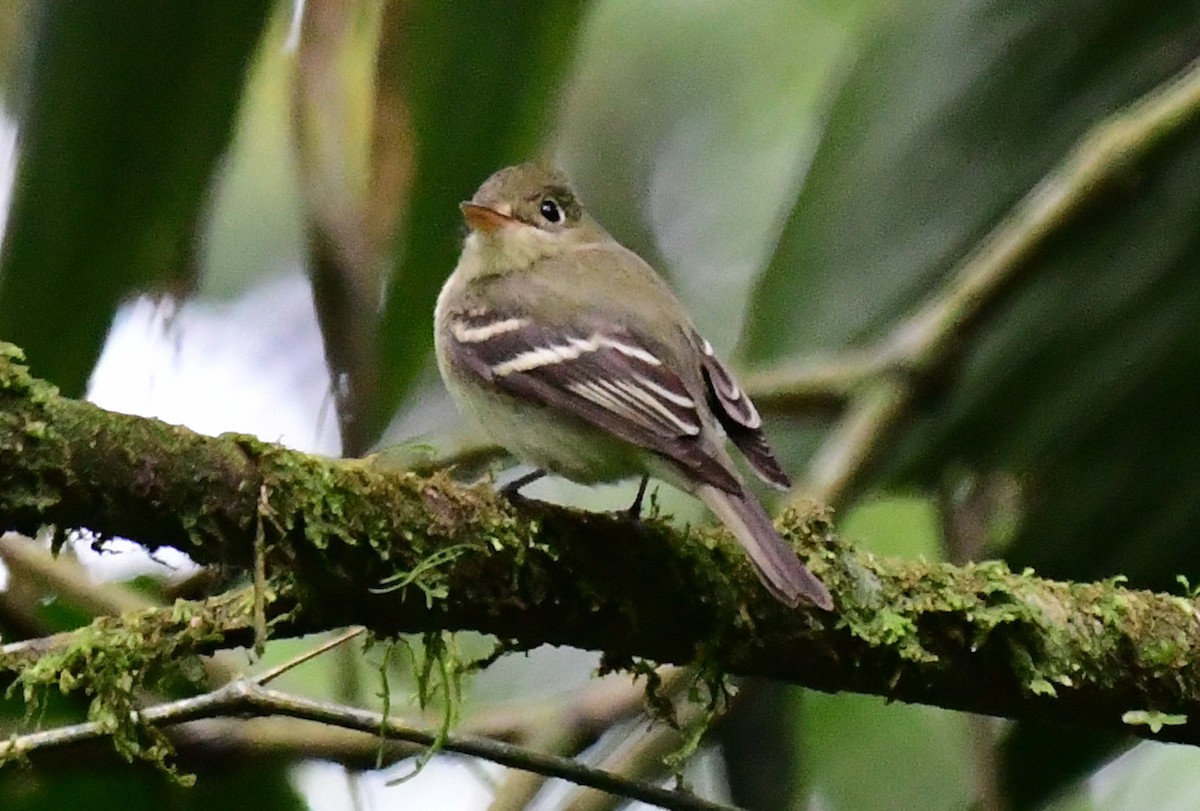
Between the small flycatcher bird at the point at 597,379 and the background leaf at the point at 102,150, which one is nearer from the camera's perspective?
the background leaf at the point at 102,150

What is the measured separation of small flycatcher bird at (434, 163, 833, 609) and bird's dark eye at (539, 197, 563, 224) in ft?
0.60

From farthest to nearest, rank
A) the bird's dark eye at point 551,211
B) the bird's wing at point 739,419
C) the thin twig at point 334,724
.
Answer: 1. the bird's dark eye at point 551,211
2. the bird's wing at point 739,419
3. the thin twig at point 334,724

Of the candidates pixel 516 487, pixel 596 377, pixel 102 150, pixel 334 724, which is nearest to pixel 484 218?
pixel 596 377

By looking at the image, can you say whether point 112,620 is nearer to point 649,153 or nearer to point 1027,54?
point 1027,54

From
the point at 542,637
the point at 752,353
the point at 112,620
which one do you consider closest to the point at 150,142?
the point at 112,620

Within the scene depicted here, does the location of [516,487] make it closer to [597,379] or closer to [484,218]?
[597,379]

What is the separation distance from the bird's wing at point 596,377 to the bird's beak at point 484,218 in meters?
0.21

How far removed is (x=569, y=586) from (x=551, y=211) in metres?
1.43

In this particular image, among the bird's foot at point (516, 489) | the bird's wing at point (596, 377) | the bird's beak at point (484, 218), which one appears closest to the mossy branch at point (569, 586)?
the bird's foot at point (516, 489)

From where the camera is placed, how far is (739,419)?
229cm

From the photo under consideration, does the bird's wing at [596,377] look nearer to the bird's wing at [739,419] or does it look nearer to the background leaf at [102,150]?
the bird's wing at [739,419]

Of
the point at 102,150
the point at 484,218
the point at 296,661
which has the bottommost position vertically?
the point at 296,661

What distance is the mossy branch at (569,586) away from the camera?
138 cm

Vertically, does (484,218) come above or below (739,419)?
above
